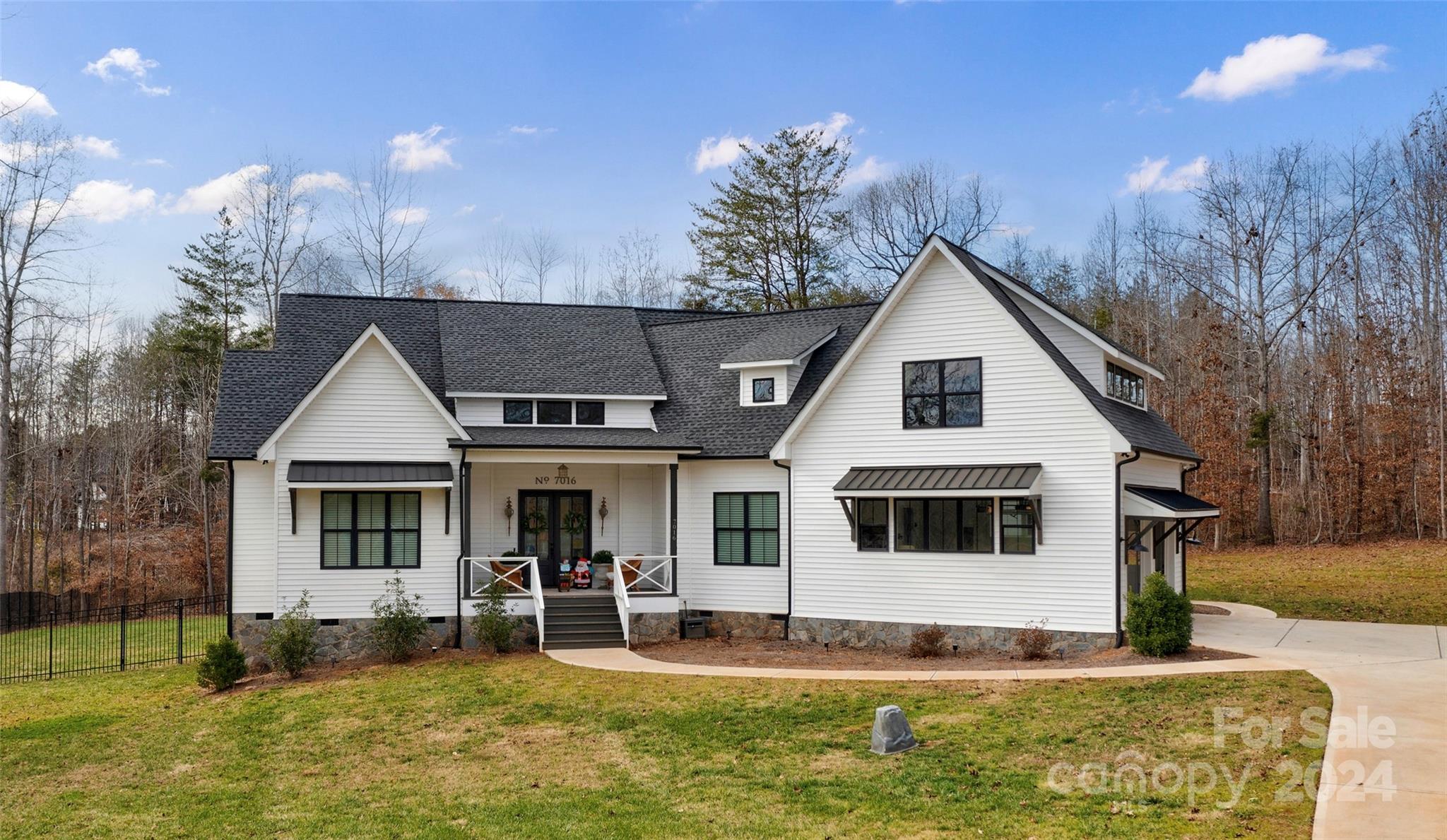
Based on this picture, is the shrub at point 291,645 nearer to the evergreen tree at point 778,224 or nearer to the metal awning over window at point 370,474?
the metal awning over window at point 370,474

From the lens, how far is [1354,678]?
12.8m

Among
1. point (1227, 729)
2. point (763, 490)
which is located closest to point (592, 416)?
point (763, 490)

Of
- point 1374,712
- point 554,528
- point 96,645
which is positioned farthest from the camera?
point 96,645

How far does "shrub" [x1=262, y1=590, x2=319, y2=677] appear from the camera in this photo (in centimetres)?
1734

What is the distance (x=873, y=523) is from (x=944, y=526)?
4.46 ft

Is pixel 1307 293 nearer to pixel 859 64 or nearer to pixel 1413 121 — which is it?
pixel 1413 121

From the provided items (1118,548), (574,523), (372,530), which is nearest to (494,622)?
(372,530)

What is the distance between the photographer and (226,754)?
1264 cm

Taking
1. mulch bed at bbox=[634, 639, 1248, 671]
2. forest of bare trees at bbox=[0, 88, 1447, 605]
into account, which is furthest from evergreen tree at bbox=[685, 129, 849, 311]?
mulch bed at bbox=[634, 639, 1248, 671]

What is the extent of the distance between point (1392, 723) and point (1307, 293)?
28418mm

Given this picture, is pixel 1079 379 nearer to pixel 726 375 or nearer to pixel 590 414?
pixel 726 375

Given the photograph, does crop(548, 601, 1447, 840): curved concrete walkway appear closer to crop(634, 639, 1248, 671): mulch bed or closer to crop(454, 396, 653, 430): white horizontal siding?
crop(634, 639, 1248, 671): mulch bed

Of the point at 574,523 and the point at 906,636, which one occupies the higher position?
the point at 574,523

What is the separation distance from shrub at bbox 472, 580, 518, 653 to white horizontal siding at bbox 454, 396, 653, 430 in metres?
3.67
